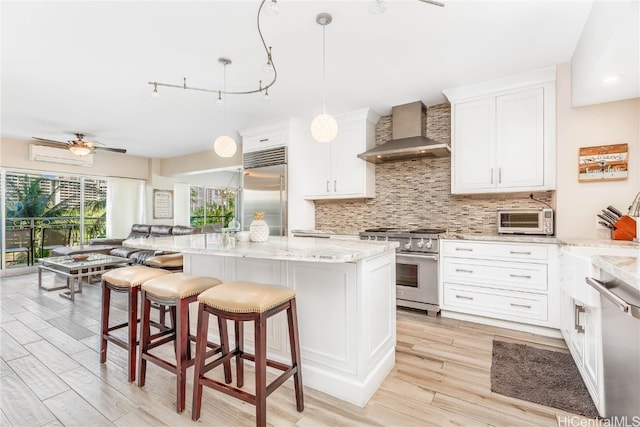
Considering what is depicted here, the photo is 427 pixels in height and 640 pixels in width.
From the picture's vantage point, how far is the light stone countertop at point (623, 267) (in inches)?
43.0

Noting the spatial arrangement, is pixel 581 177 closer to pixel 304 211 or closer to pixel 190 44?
pixel 304 211

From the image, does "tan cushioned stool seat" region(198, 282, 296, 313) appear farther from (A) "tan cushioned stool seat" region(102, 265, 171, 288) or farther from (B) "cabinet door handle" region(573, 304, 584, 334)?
(B) "cabinet door handle" region(573, 304, 584, 334)

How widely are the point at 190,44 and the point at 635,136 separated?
3.90 m

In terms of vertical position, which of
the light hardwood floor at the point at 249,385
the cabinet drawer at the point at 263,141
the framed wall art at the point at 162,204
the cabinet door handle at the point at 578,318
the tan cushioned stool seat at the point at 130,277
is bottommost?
the light hardwood floor at the point at 249,385

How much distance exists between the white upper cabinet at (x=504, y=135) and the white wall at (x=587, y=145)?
0.08m

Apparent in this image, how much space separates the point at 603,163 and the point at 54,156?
8364 millimetres

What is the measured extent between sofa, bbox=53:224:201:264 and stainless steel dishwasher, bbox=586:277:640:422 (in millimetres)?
5442

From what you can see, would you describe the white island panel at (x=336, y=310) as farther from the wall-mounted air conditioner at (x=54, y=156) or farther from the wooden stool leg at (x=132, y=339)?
the wall-mounted air conditioner at (x=54, y=156)

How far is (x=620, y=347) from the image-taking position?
1.30m

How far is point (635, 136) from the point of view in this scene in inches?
101

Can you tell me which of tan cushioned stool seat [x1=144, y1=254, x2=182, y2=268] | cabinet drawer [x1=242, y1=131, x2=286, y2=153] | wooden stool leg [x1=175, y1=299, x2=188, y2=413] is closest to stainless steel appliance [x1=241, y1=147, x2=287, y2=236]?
cabinet drawer [x1=242, y1=131, x2=286, y2=153]

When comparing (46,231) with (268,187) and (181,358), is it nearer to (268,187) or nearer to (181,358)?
(268,187)

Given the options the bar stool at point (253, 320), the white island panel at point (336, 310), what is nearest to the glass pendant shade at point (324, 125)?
the white island panel at point (336, 310)

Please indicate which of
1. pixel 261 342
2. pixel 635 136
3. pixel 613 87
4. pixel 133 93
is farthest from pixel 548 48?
pixel 133 93
